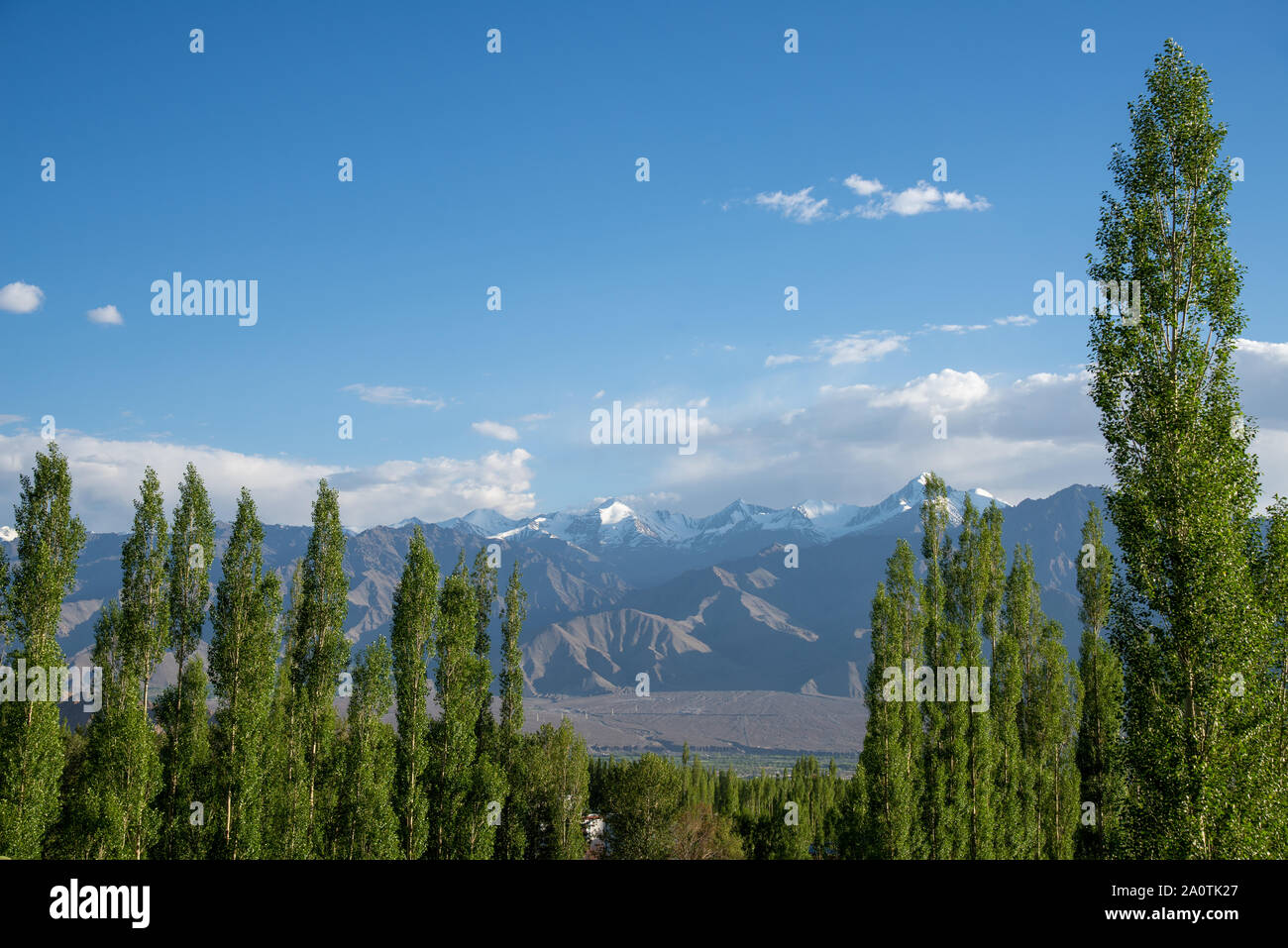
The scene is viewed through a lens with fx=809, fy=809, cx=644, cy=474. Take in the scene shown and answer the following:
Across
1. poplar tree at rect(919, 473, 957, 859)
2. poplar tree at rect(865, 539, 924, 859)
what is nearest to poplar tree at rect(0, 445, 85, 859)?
poplar tree at rect(865, 539, 924, 859)

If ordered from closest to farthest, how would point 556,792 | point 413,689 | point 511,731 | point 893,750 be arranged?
point 893,750
point 413,689
point 511,731
point 556,792

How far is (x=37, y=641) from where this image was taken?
117 ft

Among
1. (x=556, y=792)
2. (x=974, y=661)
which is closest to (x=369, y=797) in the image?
(x=556, y=792)

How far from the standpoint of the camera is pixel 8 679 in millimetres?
34094

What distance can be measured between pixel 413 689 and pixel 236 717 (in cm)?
855

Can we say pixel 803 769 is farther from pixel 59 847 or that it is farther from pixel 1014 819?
pixel 59 847

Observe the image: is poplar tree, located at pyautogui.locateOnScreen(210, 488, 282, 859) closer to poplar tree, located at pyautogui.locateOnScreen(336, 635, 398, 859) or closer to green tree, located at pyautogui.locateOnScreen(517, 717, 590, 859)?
poplar tree, located at pyautogui.locateOnScreen(336, 635, 398, 859)

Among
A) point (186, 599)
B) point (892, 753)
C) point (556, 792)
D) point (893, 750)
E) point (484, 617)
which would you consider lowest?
point (556, 792)

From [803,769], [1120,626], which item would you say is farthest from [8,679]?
[803,769]

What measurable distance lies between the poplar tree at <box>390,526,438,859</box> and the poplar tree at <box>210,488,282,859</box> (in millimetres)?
6276

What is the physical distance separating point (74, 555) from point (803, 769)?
10729cm

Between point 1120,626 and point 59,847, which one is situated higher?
point 1120,626

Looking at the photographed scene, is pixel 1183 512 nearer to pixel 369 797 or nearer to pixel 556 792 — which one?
pixel 369 797
